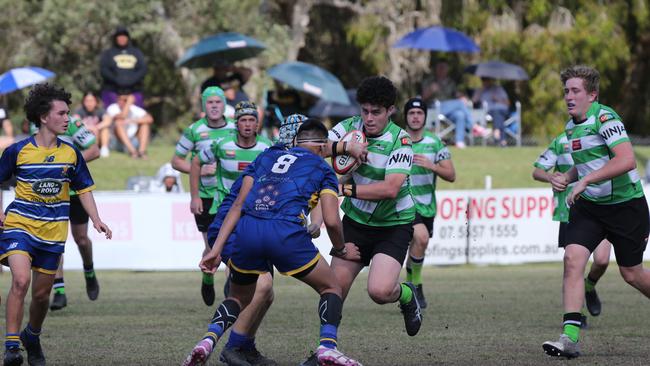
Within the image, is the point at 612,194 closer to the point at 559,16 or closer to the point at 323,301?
the point at 323,301

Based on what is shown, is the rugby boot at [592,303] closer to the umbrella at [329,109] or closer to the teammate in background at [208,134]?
the teammate in background at [208,134]

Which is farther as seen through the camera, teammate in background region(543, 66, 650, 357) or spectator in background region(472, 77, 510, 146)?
spectator in background region(472, 77, 510, 146)

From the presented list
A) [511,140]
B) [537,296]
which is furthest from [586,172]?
[511,140]

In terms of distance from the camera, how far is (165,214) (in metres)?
20.0

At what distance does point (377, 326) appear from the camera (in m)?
11.6

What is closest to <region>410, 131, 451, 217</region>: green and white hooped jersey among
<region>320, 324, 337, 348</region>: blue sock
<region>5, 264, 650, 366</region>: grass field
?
<region>5, 264, 650, 366</region>: grass field

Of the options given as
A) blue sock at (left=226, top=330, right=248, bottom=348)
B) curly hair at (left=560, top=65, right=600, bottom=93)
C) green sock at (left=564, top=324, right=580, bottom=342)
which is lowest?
green sock at (left=564, top=324, right=580, bottom=342)

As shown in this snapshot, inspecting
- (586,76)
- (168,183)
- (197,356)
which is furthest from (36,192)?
(168,183)

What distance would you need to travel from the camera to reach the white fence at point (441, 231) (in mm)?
19906

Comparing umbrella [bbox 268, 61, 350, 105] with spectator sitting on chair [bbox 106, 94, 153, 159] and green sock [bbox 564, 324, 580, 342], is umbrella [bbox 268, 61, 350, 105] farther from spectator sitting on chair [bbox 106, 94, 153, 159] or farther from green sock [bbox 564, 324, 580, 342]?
green sock [bbox 564, 324, 580, 342]

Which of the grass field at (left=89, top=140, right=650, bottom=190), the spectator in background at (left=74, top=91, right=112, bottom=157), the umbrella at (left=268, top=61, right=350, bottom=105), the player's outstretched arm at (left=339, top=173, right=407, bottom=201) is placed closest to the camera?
the player's outstretched arm at (left=339, top=173, right=407, bottom=201)

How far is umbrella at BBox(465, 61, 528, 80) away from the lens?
92.4 ft

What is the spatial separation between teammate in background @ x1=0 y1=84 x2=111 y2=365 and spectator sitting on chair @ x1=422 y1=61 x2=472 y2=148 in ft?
61.5

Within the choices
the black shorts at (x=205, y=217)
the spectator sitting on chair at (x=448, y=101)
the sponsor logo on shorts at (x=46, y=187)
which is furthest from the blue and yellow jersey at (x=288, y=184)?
the spectator sitting on chair at (x=448, y=101)
